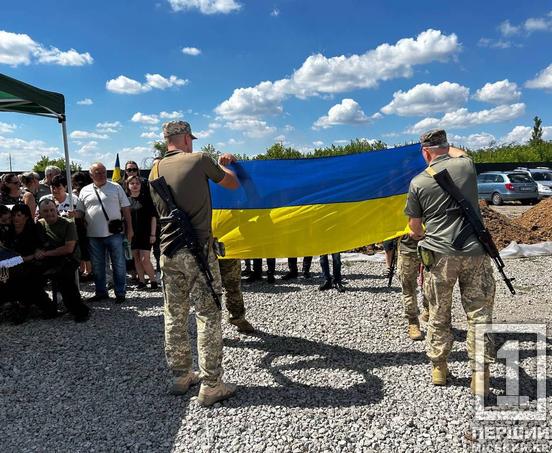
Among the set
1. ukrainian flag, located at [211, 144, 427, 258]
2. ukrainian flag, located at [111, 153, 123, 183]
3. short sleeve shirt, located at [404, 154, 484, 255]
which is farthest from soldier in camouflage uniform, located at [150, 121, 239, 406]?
ukrainian flag, located at [111, 153, 123, 183]

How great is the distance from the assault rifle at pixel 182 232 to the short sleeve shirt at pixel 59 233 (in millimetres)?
3333

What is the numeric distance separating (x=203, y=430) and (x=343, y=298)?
12.6 ft

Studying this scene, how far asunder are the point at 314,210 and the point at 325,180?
1.33 feet

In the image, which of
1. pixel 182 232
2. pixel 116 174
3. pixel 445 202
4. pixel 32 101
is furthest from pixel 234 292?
pixel 116 174

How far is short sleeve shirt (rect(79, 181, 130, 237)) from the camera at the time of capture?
6684 mm

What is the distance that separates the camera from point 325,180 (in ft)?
17.8

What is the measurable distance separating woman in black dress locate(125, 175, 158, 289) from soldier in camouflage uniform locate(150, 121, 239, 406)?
3.60 meters

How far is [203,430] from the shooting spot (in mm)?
3383

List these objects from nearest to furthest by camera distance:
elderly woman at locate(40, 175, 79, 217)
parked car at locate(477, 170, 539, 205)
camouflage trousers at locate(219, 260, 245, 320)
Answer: camouflage trousers at locate(219, 260, 245, 320)
elderly woman at locate(40, 175, 79, 217)
parked car at locate(477, 170, 539, 205)

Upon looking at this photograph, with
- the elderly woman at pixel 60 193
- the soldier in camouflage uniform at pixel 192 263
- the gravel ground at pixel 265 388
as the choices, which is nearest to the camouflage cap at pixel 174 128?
the soldier in camouflage uniform at pixel 192 263

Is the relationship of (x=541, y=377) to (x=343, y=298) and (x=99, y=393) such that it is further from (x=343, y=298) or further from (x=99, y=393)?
(x=99, y=393)

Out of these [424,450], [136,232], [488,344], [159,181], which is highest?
[159,181]

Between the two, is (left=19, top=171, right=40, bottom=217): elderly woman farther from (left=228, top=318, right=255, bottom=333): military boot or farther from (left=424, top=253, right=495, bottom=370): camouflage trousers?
(left=424, top=253, right=495, bottom=370): camouflage trousers

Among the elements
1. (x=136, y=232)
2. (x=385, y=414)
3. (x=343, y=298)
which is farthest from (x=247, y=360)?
(x=136, y=232)
